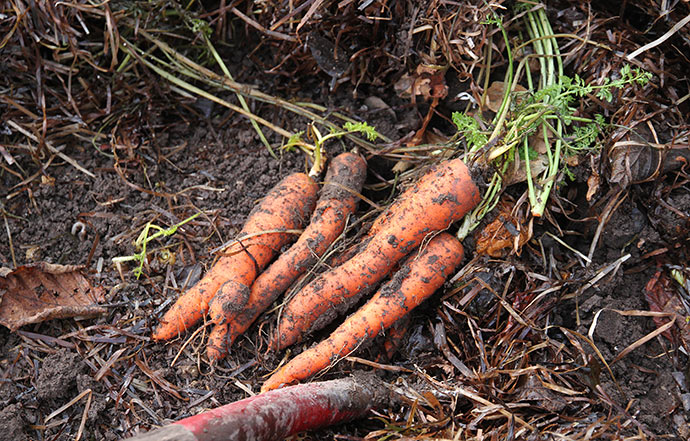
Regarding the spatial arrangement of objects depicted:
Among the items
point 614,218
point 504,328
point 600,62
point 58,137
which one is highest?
point 58,137

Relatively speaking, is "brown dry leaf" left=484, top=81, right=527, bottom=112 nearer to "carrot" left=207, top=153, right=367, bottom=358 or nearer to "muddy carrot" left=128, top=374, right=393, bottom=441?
"carrot" left=207, top=153, right=367, bottom=358

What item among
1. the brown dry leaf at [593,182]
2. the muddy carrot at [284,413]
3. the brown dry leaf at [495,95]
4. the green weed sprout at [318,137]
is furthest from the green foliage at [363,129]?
the muddy carrot at [284,413]

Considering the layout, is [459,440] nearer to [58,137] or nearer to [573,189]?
[573,189]

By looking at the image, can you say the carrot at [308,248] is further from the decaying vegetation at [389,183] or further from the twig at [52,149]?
the twig at [52,149]

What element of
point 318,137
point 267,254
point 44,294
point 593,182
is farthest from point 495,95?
point 44,294

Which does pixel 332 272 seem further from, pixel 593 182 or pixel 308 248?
pixel 593 182

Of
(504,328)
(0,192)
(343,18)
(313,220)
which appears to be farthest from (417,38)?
(0,192)
